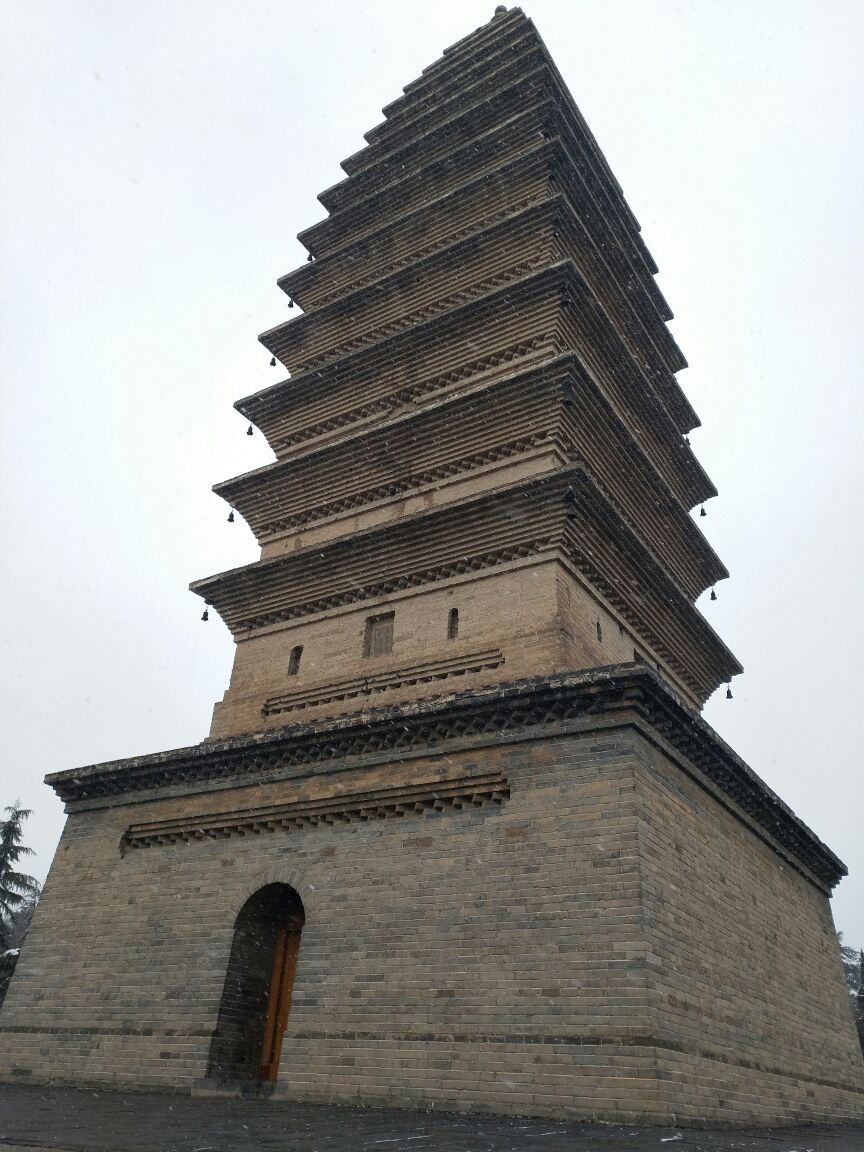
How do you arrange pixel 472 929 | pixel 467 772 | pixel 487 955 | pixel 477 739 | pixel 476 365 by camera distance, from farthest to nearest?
pixel 476 365 < pixel 477 739 < pixel 467 772 < pixel 472 929 < pixel 487 955

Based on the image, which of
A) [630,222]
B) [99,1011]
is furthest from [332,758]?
[630,222]

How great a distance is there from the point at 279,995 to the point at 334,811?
2500 millimetres

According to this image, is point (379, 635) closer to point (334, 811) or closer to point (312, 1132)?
point (334, 811)

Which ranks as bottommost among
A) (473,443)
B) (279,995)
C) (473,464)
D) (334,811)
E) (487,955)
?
(487,955)

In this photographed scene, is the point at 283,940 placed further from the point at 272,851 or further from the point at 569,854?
the point at 569,854

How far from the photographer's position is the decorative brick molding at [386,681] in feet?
43.1

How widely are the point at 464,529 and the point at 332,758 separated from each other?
4302 mm

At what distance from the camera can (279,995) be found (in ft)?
37.2

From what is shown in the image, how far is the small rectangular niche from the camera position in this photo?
47.4ft

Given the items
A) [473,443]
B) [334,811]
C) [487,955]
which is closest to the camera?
[487,955]

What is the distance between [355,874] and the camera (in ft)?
34.6

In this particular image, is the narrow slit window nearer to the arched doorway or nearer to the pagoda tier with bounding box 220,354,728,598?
the pagoda tier with bounding box 220,354,728,598

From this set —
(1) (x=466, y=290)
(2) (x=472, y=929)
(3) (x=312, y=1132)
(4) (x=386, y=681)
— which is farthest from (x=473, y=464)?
(3) (x=312, y=1132)

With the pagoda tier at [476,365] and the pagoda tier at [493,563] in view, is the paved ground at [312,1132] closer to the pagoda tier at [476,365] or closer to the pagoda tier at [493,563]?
the pagoda tier at [493,563]
